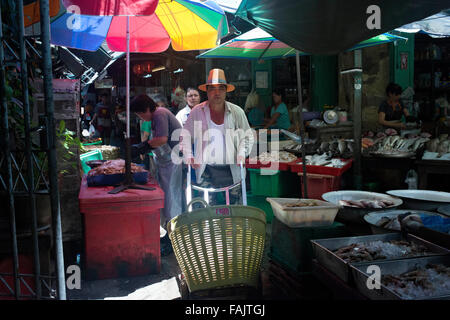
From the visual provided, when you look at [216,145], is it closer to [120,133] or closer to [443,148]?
[443,148]

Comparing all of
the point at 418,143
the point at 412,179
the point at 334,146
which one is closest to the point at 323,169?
the point at 334,146

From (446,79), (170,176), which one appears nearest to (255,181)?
(170,176)

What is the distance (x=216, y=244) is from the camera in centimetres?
326

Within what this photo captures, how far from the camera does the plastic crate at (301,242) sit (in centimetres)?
339

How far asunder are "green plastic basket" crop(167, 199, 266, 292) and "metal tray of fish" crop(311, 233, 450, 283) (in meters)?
0.59

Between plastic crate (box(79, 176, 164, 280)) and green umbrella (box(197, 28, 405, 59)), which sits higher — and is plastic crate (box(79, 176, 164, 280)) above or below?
below

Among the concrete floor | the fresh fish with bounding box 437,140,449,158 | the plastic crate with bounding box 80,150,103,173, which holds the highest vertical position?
the fresh fish with bounding box 437,140,449,158

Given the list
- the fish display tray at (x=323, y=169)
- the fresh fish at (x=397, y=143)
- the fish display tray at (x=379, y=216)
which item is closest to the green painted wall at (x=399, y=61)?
the fresh fish at (x=397, y=143)

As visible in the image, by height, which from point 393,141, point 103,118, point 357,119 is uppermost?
point 103,118

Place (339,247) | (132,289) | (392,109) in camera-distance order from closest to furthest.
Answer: (339,247) → (132,289) → (392,109)

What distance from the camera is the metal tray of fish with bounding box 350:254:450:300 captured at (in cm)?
217

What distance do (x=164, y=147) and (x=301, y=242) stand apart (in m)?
3.05

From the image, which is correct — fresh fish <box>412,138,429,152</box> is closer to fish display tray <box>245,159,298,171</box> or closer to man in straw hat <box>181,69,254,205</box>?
fish display tray <box>245,159,298,171</box>

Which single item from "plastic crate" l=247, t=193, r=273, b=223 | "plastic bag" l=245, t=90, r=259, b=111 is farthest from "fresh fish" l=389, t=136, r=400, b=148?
"plastic bag" l=245, t=90, r=259, b=111
